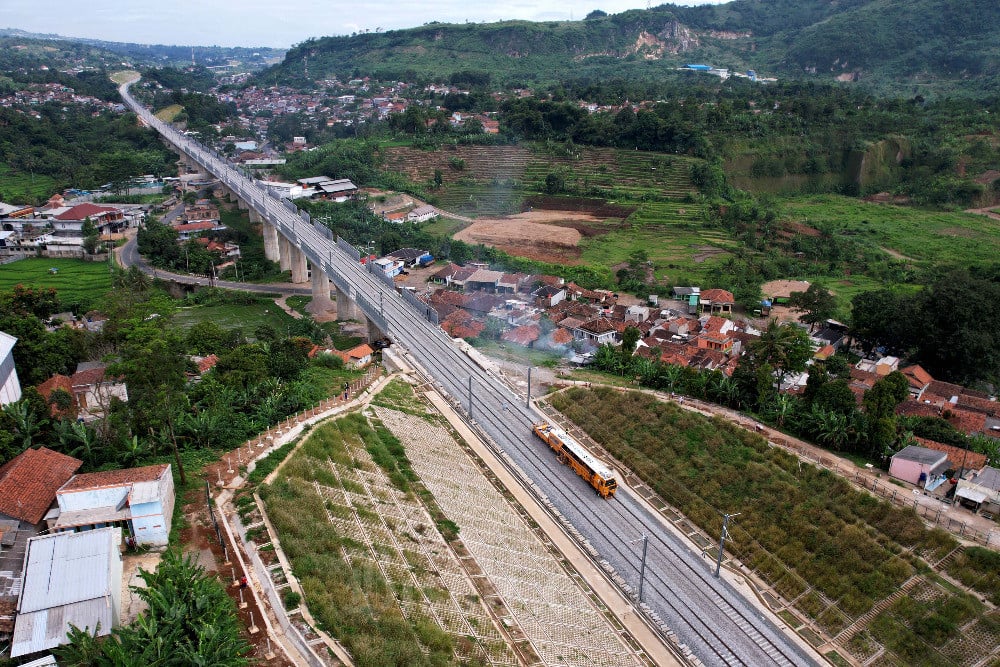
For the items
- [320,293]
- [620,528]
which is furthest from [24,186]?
[620,528]

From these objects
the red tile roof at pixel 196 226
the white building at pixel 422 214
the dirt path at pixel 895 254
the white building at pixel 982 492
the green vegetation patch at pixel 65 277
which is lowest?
the green vegetation patch at pixel 65 277

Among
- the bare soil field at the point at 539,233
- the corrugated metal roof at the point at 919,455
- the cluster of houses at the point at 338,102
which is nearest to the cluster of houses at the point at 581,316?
the bare soil field at the point at 539,233

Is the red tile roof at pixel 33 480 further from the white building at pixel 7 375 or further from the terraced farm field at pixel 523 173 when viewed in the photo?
the terraced farm field at pixel 523 173

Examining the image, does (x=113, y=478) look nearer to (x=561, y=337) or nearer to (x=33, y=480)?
(x=33, y=480)

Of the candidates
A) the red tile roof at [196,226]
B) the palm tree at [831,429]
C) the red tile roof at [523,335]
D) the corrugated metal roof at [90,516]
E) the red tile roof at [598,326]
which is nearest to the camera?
the corrugated metal roof at [90,516]

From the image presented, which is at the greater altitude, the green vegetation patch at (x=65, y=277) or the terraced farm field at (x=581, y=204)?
the terraced farm field at (x=581, y=204)
